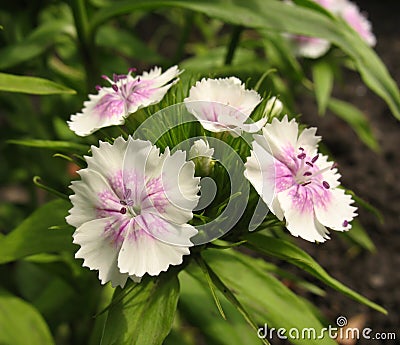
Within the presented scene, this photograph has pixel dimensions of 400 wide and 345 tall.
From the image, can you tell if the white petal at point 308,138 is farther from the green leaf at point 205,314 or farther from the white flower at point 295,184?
the green leaf at point 205,314

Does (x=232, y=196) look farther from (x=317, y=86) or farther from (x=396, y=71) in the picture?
(x=396, y=71)

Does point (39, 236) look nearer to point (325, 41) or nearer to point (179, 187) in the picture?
point (179, 187)

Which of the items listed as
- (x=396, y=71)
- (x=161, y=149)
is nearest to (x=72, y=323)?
(x=161, y=149)

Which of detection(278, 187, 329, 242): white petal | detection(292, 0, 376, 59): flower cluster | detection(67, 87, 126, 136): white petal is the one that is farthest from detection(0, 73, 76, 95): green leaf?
detection(292, 0, 376, 59): flower cluster

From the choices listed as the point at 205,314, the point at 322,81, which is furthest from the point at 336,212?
the point at 322,81

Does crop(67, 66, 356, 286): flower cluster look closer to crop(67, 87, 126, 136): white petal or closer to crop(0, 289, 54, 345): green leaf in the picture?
crop(67, 87, 126, 136): white petal

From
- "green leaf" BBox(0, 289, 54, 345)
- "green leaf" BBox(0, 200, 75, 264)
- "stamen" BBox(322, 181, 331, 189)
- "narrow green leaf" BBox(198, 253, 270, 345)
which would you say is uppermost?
"stamen" BBox(322, 181, 331, 189)
